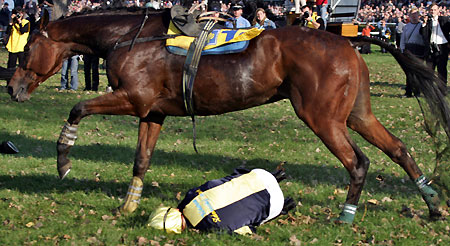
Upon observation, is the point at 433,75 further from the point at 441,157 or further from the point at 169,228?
the point at 169,228

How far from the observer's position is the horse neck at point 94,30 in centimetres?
614

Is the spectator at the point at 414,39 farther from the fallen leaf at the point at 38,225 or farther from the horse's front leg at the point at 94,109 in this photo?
the fallen leaf at the point at 38,225

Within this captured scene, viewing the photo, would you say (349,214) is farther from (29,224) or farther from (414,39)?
(414,39)

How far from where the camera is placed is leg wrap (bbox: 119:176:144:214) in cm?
623

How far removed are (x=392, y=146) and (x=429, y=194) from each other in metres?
0.65

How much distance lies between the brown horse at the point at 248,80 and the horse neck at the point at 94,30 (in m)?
0.01

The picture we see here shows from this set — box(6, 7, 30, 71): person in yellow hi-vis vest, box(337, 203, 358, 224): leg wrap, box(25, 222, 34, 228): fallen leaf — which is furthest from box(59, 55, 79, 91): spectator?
box(337, 203, 358, 224): leg wrap

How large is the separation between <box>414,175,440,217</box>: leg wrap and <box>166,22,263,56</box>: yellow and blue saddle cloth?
7.87ft

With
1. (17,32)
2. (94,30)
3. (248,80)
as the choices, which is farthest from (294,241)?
(17,32)

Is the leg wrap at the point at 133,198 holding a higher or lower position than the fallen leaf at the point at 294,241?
lower

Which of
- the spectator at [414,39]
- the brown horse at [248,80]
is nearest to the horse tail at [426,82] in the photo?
the brown horse at [248,80]

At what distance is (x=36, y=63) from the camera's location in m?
6.26

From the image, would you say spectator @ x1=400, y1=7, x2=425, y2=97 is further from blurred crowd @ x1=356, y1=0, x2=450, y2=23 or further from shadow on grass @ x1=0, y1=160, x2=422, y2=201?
blurred crowd @ x1=356, y1=0, x2=450, y2=23

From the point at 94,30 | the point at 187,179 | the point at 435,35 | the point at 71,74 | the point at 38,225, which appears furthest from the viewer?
the point at 71,74
